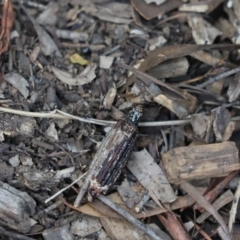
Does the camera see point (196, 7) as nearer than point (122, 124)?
No

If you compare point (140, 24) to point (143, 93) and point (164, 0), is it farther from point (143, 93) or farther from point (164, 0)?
point (143, 93)

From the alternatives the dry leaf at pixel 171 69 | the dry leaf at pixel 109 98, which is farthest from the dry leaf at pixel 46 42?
the dry leaf at pixel 171 69

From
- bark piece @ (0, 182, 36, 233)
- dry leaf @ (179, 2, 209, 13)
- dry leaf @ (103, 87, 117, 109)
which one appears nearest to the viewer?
bark piece @ (0, 182, 36, 233)

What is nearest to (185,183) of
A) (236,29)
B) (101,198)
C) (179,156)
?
(179,156)

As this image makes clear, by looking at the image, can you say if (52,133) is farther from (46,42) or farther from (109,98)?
(46,42)

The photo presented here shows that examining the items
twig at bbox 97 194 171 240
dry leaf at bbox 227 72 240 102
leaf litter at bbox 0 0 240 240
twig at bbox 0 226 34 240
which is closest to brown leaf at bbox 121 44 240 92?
leaf litter at bbox 0 0 240 240

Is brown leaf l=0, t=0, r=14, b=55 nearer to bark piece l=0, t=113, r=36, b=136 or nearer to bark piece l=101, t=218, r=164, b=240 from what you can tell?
bark piece l=0, t=113, r=36, b=136

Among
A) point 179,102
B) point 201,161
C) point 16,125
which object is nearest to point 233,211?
point 201,161
